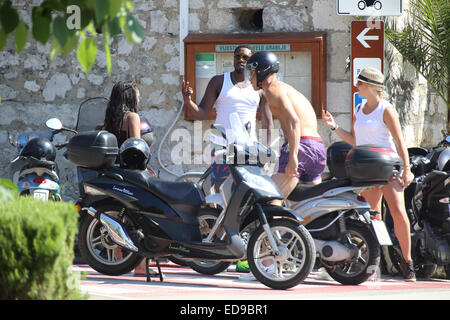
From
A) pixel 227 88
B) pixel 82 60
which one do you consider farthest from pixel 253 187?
pixel 82 60

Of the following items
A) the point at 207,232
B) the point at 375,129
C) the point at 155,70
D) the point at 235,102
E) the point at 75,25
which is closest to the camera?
the point at 75,25

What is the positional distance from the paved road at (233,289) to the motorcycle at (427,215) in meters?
0.20

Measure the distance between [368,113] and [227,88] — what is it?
144 centimetres

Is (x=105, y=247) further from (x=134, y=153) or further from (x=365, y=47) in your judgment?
(x=365, y=47)

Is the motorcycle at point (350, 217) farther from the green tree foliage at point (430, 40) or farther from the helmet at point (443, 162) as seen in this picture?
the green tree foliage at point (430, 40)

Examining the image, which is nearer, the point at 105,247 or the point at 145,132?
the point at 105,247

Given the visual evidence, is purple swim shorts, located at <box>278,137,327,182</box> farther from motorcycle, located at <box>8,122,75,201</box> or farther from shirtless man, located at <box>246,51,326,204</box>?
motorcycle, located at <box>8,122,75,201</box>

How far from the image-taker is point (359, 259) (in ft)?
24.5

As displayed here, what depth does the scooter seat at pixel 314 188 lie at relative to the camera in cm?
753

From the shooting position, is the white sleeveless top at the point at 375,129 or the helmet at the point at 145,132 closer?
the white sleeveless top at the point at 375,129

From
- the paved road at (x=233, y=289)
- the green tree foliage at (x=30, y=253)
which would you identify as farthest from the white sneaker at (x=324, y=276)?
the green tree foliage at (x=30, y=253)

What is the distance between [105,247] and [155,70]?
3578 millimetres

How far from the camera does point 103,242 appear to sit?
744cm

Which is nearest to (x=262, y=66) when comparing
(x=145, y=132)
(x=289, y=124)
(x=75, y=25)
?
(x=289, y=124)
